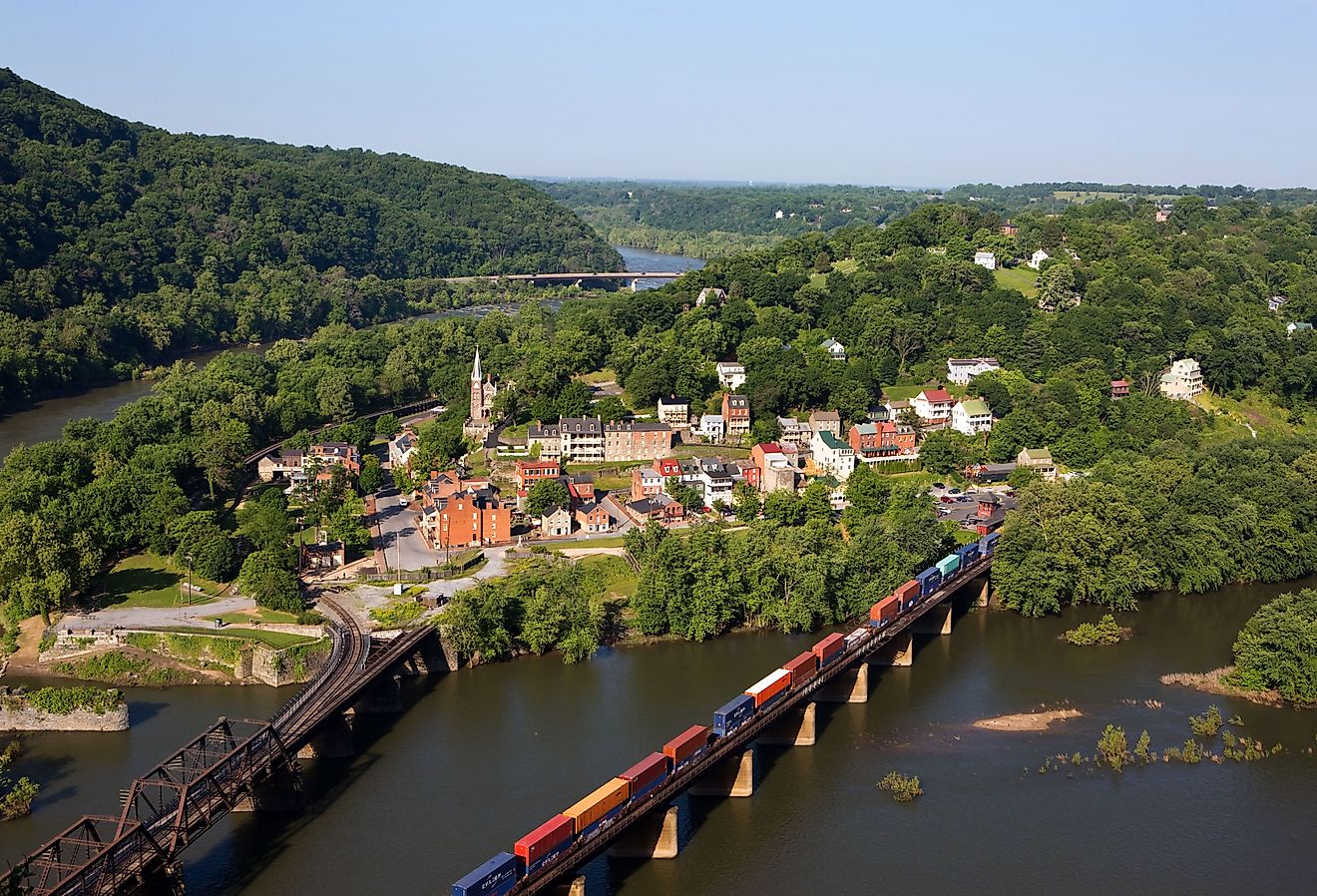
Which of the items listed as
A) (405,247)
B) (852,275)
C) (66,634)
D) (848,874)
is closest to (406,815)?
(848,874)

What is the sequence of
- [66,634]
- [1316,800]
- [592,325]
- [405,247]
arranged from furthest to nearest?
1. [405,247]
2. [592,325]
3. [66,634]
4. [1316,800]

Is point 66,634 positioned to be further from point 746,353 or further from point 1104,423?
point 1104,423

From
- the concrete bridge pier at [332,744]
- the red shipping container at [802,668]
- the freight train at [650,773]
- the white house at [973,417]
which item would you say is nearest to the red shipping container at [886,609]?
the freight train at [650,773]

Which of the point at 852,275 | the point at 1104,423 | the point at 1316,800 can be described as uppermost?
the point at 852,275

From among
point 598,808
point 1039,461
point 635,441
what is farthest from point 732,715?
point 1039,461

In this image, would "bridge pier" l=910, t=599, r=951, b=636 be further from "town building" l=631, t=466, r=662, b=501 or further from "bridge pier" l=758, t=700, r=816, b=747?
"town building" l=631, t=466, r=662, b=501

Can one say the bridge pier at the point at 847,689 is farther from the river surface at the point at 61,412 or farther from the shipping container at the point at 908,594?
the river surface at the point at 61,412
